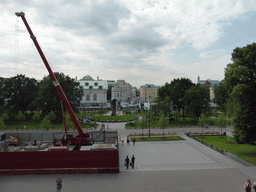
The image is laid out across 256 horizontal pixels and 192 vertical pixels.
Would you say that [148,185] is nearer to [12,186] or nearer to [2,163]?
[12,186]

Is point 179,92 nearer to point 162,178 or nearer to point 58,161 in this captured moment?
point 162,178

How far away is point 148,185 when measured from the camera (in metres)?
13.8

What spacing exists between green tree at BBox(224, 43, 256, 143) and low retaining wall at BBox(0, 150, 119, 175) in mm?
12980

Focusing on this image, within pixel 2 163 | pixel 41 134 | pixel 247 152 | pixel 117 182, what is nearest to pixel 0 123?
pixel 41 134

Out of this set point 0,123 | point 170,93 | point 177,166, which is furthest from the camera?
point 170,93

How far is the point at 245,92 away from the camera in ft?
63.5

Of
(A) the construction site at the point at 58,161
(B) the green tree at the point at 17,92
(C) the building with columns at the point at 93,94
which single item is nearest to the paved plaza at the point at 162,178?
(A) the construction site at the point at 58,161

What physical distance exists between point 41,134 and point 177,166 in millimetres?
16152

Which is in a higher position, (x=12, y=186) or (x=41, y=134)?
(x=41, y=134)

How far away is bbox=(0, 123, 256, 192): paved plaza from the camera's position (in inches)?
527

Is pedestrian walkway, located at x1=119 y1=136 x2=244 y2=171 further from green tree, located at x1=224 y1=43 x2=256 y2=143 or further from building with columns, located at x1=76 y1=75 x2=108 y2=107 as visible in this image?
building with columns, located at x1=76 y1=75 x2=108 y2=107

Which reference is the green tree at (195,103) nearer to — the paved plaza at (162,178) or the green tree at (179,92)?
the green tree at (179,92)

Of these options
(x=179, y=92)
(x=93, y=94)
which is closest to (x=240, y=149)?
(x=179, y=92)

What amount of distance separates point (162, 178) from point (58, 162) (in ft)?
28.8
